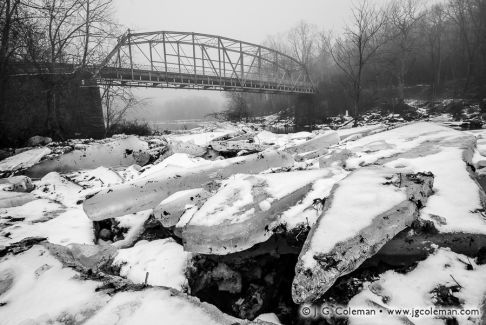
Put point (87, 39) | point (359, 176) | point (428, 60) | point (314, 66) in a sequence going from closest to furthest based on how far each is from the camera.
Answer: point (359, 176) < point (87, 39) < point (428, 60) < point (314, 66)

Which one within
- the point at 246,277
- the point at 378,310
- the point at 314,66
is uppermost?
the point at 314,66

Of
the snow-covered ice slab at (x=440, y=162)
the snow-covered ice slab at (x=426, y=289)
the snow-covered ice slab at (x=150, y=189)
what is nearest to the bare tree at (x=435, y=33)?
the snow-covered ice slab at (x=440, y=162)

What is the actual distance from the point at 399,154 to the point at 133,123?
1640cm

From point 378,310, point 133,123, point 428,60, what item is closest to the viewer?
point 378,310

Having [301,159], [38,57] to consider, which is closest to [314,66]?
[38,57]

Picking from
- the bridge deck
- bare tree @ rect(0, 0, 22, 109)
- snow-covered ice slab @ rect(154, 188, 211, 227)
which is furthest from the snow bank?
the bridge deck

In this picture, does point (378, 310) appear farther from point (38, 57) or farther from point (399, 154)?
point (38, 57)

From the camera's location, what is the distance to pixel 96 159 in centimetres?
632

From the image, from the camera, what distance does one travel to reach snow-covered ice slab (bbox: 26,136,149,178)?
5.99 meters

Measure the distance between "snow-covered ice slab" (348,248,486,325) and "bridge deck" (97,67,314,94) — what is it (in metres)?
17.2

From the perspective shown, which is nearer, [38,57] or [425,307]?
[425,307]

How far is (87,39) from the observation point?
1313 cm

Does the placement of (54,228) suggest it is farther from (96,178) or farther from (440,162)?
(440,162)

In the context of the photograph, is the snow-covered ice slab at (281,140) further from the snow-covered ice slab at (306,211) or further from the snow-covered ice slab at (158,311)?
the snow-covered ice slab at (158,311)
